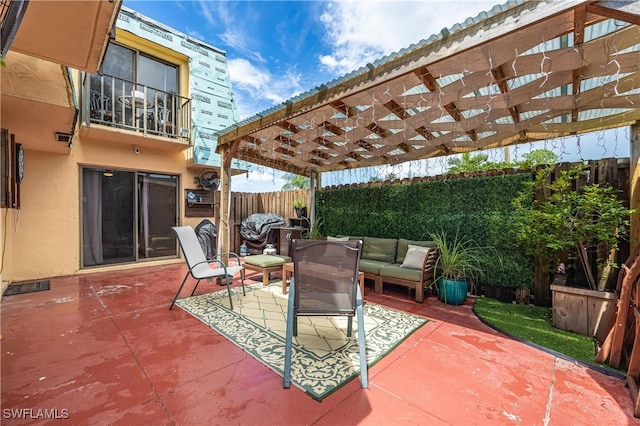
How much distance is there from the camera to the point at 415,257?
4484 mm

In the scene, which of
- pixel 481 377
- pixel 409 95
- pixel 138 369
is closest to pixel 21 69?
pixel 138 369

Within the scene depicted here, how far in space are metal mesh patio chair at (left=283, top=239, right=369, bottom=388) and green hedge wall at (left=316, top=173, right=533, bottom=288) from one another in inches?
118

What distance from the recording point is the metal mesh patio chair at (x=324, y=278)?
2.49 metres

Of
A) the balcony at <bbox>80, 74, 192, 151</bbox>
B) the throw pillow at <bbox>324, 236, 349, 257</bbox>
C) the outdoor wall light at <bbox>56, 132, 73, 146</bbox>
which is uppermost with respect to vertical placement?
the balcony at <bbox>80, 74, 192, 151</bbox>

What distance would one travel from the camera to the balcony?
18.5 ft

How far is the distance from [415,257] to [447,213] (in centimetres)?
108

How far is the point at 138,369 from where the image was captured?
2.30m

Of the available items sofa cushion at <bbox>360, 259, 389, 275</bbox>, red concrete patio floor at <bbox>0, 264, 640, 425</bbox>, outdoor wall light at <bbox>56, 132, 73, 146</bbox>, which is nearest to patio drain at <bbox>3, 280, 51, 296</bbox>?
red concrete patio floor at <bbox>0, 264, 640, 425</bbox>

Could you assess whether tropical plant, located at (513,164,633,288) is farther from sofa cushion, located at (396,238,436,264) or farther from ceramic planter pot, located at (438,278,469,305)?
sofa cushion, located at (396,238,436,264)

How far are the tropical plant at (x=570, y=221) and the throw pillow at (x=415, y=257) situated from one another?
1318mm

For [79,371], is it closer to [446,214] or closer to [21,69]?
[21,69]

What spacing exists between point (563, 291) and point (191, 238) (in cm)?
507

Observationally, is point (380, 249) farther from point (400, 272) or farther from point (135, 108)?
point (135, 108)

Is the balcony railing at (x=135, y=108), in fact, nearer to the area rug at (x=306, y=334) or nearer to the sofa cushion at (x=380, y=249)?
the area rug at (x=306, y=334)
